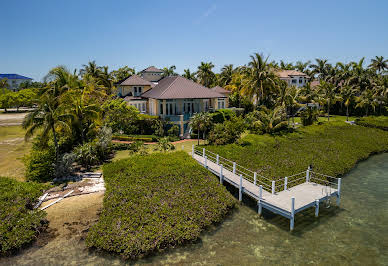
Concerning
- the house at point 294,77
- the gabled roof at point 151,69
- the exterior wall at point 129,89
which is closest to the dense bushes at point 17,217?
the exterior wall at point 129,89

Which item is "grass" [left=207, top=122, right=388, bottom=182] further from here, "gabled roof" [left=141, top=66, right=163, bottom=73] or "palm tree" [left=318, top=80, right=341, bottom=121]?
"gabled roof" [left=141, top=66, right=163, bottom=73]

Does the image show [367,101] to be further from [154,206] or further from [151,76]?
[154,206]

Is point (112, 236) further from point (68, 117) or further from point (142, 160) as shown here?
point (68, 117)

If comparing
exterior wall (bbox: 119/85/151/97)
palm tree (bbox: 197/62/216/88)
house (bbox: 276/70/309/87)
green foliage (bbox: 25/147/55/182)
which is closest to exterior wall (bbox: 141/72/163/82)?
exterior wall (bbox: 119/85/151/97)

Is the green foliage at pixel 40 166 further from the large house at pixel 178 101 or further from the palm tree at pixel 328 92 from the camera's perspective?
the palm tree at pixel 328 92

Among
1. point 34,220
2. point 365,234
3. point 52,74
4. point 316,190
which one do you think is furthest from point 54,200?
point 365,234

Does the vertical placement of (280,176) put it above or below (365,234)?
above
